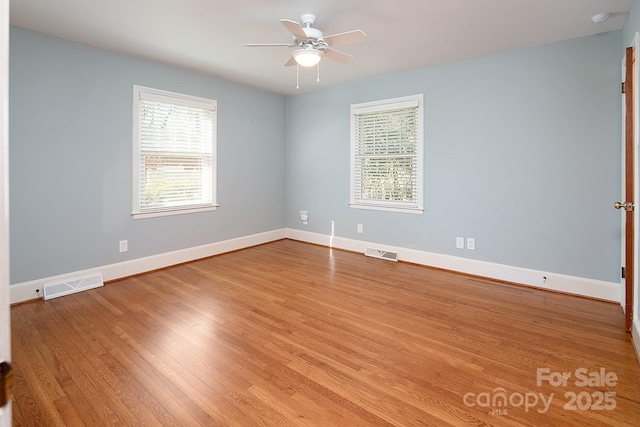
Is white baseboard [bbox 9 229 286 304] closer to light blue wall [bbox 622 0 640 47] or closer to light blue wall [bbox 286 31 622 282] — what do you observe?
light blue wall [bbox 286 31 622 282]

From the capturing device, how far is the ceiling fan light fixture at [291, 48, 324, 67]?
290 centimetres

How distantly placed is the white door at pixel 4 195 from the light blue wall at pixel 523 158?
4.10m

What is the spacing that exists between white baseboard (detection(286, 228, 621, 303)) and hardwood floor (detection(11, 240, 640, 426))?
0.43ft

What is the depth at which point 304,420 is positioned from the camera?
1652 mm

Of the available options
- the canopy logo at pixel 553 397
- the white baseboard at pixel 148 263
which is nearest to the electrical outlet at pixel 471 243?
the canopy logo at pixel 553 397

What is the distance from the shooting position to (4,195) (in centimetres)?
47

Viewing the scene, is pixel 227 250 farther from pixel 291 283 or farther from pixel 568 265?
pixel 568 265

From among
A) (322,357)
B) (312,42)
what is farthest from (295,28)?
(322,357)

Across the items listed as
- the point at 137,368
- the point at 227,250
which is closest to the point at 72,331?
the point at 137,368

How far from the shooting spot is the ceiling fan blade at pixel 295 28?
94.0 inches

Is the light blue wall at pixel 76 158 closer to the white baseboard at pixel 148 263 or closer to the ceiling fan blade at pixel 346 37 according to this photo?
the white baseboard at pixel 148 263

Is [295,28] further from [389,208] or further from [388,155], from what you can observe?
[389,208]

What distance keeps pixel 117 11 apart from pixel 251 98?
8.37 ft

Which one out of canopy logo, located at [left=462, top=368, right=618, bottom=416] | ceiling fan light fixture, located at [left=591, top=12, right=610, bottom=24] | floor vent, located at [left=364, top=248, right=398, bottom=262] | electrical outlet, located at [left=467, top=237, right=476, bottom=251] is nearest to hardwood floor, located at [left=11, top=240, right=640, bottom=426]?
canopy logo, located at [left=462, top=368, right=618, bottom=416]
